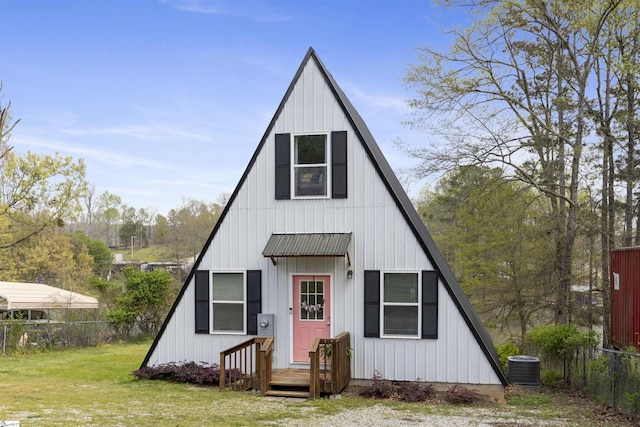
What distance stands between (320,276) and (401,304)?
175cm

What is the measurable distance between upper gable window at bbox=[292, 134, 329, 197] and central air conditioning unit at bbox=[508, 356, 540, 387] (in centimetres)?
524

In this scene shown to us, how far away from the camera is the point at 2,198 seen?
26.2 meters

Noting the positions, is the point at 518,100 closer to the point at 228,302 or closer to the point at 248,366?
the point at 228,302

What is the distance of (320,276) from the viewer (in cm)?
1212

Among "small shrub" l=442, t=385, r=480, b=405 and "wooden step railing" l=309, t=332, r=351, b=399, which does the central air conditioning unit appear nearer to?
"small shrub" l=442, t=385, r=480, b=405

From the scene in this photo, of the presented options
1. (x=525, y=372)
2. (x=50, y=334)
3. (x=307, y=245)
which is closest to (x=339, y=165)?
(x=307, y=245)

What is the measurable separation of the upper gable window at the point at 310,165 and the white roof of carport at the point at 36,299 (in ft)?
44.4

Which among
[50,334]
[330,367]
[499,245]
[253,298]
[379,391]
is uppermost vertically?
[499,245]

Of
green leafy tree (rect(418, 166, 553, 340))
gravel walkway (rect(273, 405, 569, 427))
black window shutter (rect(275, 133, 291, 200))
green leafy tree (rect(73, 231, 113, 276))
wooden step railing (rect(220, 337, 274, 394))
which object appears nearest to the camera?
gravel walkway (rect(273, 405, 569, 427))

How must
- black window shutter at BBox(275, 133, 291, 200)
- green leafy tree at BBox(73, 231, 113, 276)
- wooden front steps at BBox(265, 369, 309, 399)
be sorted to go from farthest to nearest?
green leafy tree at BBox(73, 231, 113, 276), black window shutter at BBox(275, 133, 291, 200), wooden front steps at BBox(265, 369, 309, 399)

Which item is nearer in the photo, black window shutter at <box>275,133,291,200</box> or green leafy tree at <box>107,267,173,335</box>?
black window shutter at <box>275,133,291,200</box>

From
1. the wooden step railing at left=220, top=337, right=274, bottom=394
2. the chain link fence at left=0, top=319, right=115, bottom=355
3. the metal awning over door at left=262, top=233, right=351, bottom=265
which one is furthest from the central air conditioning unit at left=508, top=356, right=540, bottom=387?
the chain link fence at left=0, top=319, right=115, bottom=355

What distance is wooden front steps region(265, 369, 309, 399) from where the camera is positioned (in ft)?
34.5

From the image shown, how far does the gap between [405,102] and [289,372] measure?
1140 centimetres
